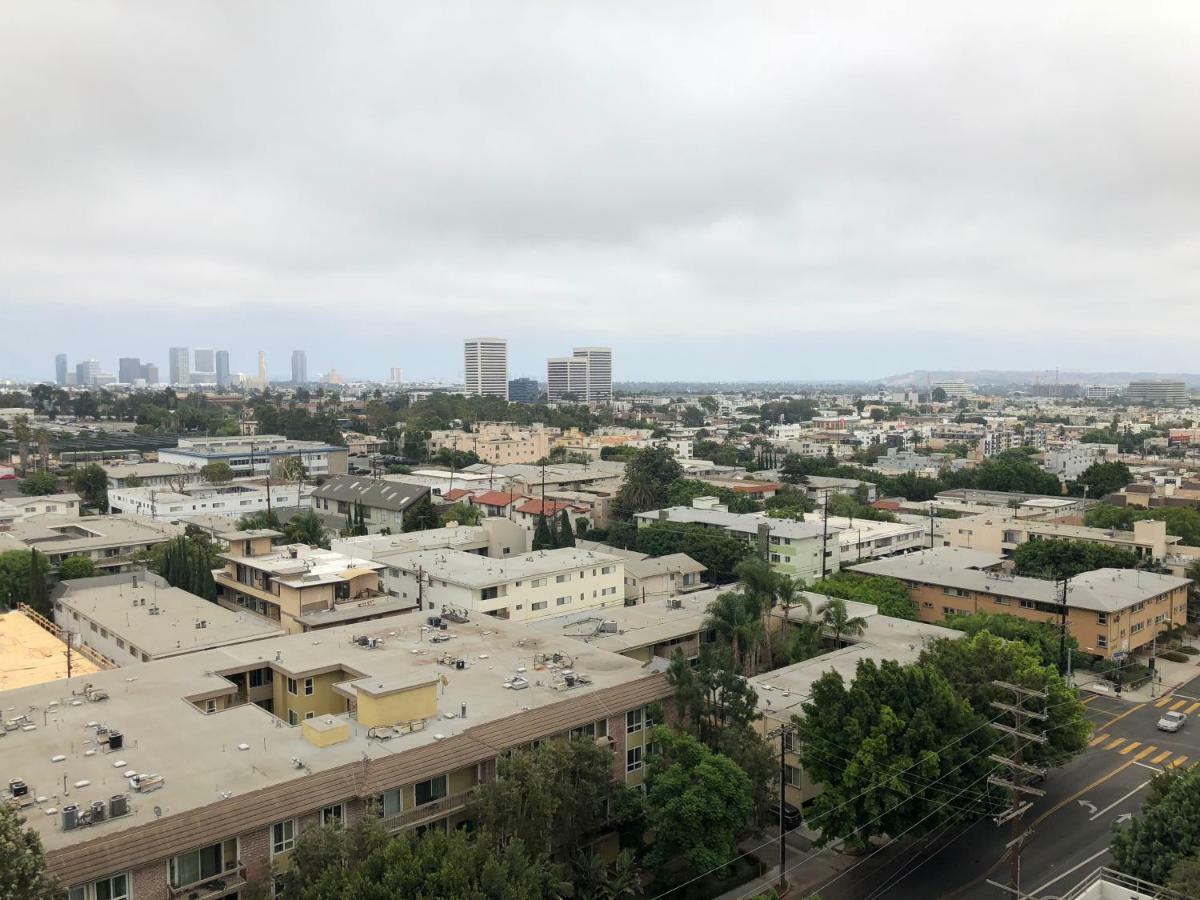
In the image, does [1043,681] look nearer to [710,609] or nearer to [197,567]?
[710,609]

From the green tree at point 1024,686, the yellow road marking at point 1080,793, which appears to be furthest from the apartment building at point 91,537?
the yellow road marking at point 1080,793

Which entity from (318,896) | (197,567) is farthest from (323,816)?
(197,567)

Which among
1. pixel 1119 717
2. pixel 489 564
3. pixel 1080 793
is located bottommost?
pixel 1119 717

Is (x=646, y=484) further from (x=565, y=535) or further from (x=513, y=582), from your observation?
(x=513, y=582)

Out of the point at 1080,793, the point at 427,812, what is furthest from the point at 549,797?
the point at 1080,793

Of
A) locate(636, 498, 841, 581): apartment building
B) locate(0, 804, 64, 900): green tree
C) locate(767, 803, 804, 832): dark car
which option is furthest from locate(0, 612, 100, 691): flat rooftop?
locate(636, 498, 841, 581): apartment building

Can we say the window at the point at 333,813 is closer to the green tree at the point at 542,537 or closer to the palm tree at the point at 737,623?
the palm tree at the point at 737,623
